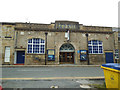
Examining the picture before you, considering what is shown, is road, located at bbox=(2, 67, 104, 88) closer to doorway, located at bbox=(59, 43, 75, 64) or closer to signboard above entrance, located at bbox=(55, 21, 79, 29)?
doorway, located at bbox=(59, 43, 75, 64)

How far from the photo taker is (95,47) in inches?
635

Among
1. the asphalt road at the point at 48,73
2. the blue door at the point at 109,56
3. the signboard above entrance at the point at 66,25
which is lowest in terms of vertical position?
the asphalt road at the point at 48,73

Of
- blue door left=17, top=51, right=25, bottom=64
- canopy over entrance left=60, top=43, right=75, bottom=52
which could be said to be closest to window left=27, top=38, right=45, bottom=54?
blue door left=17, top=51, right=25, bottom=64

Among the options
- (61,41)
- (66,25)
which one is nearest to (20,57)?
(61,41)

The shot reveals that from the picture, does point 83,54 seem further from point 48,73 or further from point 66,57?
point 48,73

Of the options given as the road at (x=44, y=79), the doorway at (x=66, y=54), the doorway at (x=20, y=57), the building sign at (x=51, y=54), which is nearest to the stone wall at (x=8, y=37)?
the doorway at (x=20, y=57)

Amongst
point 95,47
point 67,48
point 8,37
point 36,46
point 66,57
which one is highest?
point 8,37

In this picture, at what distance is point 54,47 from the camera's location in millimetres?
15102

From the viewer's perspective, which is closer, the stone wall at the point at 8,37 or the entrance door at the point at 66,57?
the stone wall at the point at 8,37

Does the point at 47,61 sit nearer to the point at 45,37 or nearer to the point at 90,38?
the point at 45,37

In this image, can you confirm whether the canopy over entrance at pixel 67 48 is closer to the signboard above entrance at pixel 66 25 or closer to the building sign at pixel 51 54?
the building sign at pixel 51 54

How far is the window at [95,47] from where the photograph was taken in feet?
52.5

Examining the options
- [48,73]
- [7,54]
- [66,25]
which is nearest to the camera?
[48,73]

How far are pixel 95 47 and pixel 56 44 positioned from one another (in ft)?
24.5
